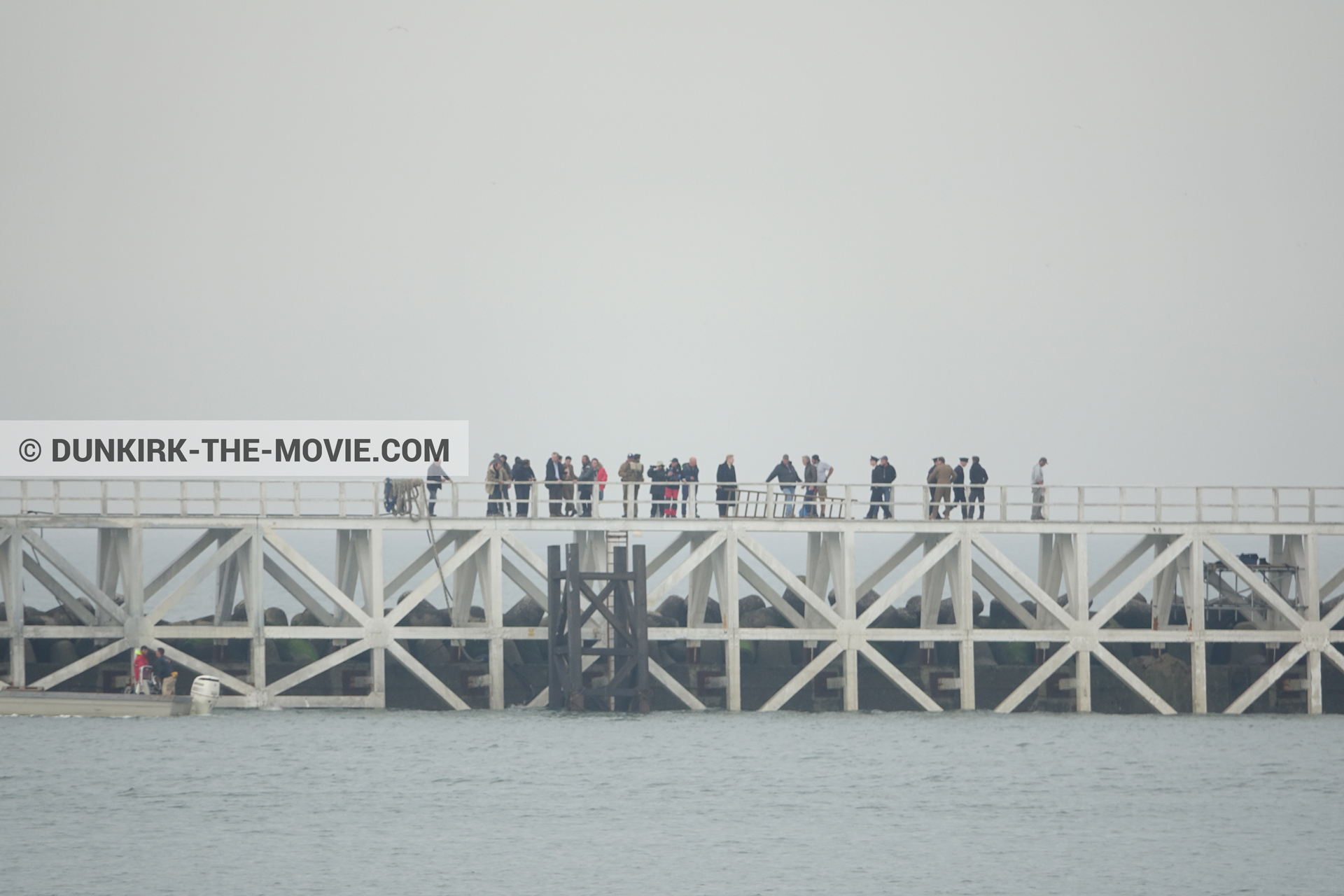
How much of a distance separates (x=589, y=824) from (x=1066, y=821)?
9.20 m

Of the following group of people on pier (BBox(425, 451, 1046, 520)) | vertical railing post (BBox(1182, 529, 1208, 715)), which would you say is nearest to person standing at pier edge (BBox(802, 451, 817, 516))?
group of people on pier (BBox(425, 451, 1046, 520))

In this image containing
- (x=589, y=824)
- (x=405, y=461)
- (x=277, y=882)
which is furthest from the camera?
(x=405, y=461)

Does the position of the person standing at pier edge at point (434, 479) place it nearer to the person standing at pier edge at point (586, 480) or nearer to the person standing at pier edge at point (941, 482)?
the person standing at pier edge at point (586, 480)

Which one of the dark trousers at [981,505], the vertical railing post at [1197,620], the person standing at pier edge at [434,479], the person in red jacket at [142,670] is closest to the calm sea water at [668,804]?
the vertical railing post at [1197,620]

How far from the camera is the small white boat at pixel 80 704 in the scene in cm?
4494

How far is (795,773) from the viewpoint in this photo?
42.4 m

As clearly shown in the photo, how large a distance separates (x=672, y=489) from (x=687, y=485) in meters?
1.18

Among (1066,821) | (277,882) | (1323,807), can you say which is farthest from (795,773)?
(277,882)

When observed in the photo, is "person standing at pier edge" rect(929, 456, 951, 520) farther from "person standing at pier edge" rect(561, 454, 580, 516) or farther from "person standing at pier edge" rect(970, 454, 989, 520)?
"person standing at pier edge" rect(561, 454, 580, 516)

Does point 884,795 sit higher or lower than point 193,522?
lower

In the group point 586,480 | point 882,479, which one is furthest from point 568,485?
point 882,479

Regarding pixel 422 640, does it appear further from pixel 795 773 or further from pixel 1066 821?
pixel 1066 821

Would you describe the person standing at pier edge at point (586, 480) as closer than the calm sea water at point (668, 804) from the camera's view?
No

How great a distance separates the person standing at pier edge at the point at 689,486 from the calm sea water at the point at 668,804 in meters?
5.18
